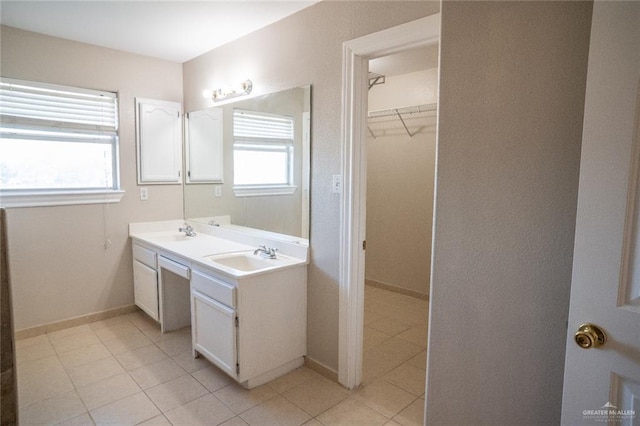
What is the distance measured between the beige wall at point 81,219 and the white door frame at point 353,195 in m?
2.17

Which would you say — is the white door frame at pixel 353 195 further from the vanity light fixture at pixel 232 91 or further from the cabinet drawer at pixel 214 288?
the vanity light fixture at pixel 232 91

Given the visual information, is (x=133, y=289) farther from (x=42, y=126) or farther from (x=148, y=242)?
(x=42, y=126)

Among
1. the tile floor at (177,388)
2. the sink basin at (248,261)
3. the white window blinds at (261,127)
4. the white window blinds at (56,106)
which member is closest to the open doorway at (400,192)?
the tile floor at (177,388)

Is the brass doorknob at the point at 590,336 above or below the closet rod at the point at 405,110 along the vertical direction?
below

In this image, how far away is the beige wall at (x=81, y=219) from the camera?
2.85m

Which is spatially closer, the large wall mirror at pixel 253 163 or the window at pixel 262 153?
the large wall mirror at pixel 253 163

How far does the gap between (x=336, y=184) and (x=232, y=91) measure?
4.43ft

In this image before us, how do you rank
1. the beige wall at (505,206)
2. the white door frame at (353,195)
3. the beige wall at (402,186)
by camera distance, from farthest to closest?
the beige wall at (402,186), the white door frame at (353,195), the beige wall at (505,206)

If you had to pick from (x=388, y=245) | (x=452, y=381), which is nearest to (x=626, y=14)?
(x=452, y=381)

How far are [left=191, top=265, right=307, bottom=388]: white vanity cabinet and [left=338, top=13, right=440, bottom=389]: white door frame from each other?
0.33 m

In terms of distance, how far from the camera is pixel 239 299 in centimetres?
212

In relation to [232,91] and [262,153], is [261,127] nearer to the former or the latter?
[262,153]

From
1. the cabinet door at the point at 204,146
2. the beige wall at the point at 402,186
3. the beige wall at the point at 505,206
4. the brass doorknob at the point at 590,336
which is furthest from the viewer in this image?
the beige wall at the point at 402,186

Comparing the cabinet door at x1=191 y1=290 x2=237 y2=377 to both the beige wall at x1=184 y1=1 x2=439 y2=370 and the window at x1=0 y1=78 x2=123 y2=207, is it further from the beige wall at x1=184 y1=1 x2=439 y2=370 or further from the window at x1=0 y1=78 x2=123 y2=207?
the window at x1=0 y1=78 x2=123 y2=207
